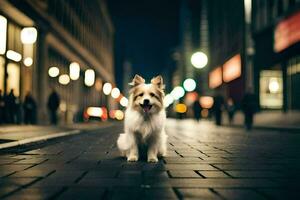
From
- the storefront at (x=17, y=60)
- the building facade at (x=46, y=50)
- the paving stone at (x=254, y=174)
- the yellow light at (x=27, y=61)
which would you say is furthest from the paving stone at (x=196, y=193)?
the yellow light at (x=27, y=61)

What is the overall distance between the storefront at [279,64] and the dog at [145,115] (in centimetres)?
1906

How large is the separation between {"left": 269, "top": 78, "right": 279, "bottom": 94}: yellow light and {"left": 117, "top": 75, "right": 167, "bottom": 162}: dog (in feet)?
83.4

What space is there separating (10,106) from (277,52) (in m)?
16.6

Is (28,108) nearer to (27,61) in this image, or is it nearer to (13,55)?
(27,61)

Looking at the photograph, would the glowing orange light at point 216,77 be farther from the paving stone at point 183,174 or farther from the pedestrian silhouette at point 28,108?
the paving stone at point 183,174

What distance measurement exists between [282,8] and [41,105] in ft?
51.6

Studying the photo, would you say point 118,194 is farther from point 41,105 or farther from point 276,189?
point 41,105

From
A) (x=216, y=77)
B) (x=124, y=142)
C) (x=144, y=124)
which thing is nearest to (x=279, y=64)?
(x=216, y=77)

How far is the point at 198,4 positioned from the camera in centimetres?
10531

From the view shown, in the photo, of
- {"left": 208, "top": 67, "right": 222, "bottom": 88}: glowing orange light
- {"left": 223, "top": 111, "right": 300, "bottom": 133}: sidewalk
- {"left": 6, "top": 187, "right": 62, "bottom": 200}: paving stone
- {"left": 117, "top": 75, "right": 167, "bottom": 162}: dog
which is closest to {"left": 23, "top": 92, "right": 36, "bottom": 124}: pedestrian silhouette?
{"left": 223, "top": 111, "right": 300, "bottom": 133}: sidewalk

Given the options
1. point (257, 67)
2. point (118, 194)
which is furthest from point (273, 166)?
point (257, 67)

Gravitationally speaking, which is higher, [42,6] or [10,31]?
[42,6]

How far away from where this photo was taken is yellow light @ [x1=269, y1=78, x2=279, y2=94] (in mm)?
31477

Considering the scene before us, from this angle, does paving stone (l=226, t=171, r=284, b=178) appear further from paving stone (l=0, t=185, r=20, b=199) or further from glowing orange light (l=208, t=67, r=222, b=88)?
glowing orange light (l=208, t=67, r=222, b=88)
